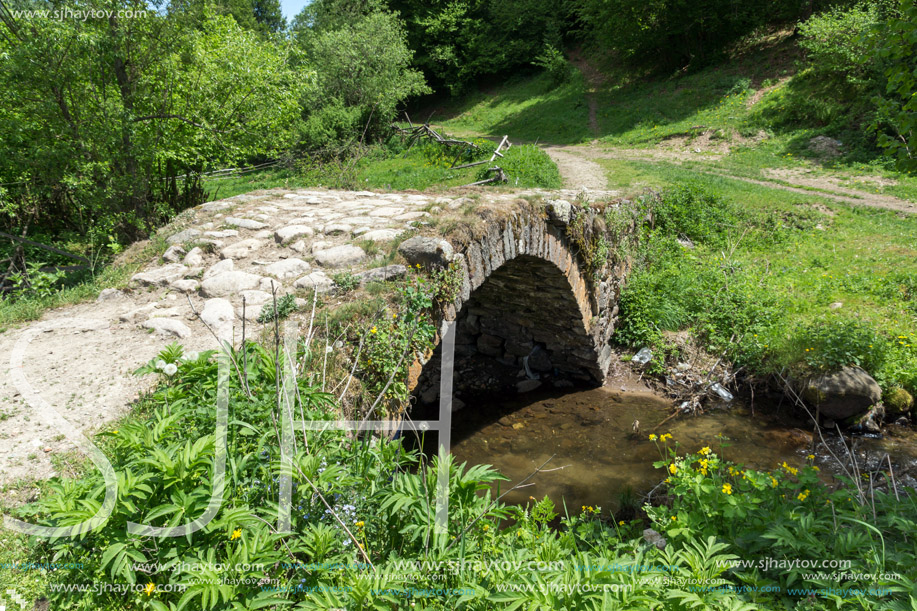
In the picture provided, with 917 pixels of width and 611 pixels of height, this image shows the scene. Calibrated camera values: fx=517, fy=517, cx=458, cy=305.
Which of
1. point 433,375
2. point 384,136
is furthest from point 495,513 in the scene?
point 384,136

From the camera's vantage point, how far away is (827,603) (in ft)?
7.36

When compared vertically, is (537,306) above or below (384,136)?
below

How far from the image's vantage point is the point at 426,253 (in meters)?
4.43

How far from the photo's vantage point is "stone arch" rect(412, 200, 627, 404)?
5.53 meters

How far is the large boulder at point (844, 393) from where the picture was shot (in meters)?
6.07

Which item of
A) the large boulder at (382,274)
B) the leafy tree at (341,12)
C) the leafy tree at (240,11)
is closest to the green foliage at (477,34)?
the leafy tree at (341,12)

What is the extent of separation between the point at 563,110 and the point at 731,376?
1687 centimetres

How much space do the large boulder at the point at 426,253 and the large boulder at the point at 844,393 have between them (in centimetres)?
499

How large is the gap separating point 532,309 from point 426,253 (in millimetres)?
3450

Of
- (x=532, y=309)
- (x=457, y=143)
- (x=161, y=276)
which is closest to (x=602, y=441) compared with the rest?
(x=532, y=309)

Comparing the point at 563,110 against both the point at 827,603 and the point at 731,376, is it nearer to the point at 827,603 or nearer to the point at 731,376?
the point at 731,376

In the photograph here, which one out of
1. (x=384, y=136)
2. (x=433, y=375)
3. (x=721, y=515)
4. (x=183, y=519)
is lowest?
(x=433, y=375)

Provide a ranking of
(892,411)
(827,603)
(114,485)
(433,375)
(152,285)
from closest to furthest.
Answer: (114,485) < (827,603) < (152,285) < (892,411) < (433,375)

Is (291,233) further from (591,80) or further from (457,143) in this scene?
(591,80)
